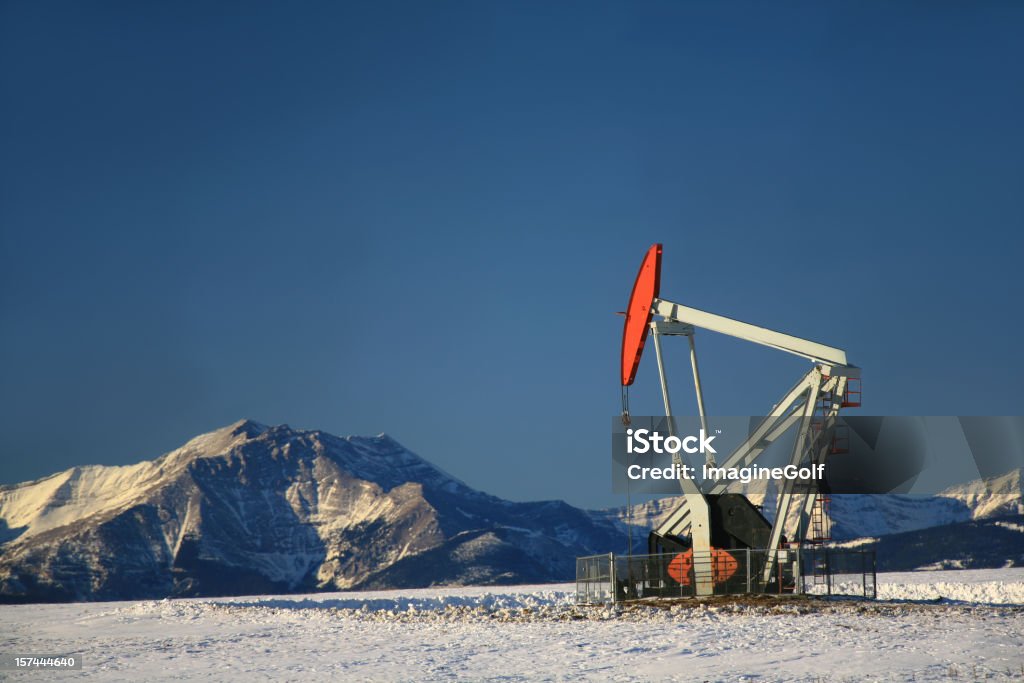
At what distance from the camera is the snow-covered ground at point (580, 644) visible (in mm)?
22453

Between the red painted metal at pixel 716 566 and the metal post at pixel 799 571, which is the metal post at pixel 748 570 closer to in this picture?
the red painted metal at pixel 716 566

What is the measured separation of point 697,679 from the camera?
69.6 feet

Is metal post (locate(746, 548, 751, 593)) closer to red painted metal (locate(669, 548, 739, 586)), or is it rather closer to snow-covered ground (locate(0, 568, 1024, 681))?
red painted metal (locate(669, 548, 739, 586))

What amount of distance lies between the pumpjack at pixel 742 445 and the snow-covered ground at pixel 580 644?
2543 mm

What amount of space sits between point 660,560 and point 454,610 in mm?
8135

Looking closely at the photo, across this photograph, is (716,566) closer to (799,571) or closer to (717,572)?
(717,572)

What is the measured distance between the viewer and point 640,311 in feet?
121

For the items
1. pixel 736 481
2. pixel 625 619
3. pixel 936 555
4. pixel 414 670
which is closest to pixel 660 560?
pixel 736 481

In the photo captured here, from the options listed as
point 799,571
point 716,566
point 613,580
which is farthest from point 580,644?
point 799,571

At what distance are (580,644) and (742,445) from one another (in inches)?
460

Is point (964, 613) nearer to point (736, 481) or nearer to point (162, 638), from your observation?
point (736, 481)

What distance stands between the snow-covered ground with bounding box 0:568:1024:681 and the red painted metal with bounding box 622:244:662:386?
7.35 m

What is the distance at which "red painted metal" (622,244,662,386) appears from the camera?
35.7m

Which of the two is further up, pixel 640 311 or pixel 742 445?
pixel 640 311
